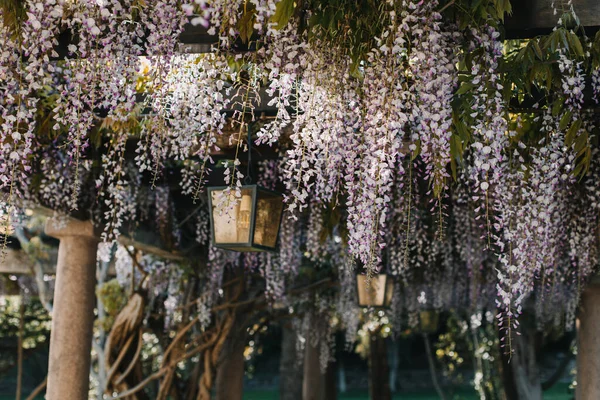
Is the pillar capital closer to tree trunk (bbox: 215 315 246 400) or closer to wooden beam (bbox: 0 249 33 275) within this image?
tree trunk (bbox: 215 315 246 400)

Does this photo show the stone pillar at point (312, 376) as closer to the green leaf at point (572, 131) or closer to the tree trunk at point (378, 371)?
the tree trunk at point (378, 371)

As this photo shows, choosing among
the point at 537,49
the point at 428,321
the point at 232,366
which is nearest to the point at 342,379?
the point at 428,321

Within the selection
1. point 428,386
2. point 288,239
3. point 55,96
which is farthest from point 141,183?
point 428,386

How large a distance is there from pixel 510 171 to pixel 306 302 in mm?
6185

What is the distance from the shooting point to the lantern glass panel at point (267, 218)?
3.65 metres

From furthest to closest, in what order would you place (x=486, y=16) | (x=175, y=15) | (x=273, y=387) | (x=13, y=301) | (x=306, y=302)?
(x=273, y=387) < (x=13, y=301) < (x=306, y=302) < (x=175, y=15) < (x=486, y=16)

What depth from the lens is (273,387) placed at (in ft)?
58.6

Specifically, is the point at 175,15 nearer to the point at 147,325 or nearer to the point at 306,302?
the point at 147,325

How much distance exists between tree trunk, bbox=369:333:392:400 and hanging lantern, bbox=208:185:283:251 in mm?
8538

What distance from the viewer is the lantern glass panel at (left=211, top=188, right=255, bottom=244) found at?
3617 millimetres

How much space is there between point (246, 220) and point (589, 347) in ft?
11.5

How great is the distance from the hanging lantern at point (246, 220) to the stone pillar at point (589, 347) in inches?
124

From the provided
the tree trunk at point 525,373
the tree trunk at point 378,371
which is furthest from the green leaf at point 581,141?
the tree trunk at point 378,371

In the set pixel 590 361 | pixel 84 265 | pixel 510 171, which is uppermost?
pixel 510 171
